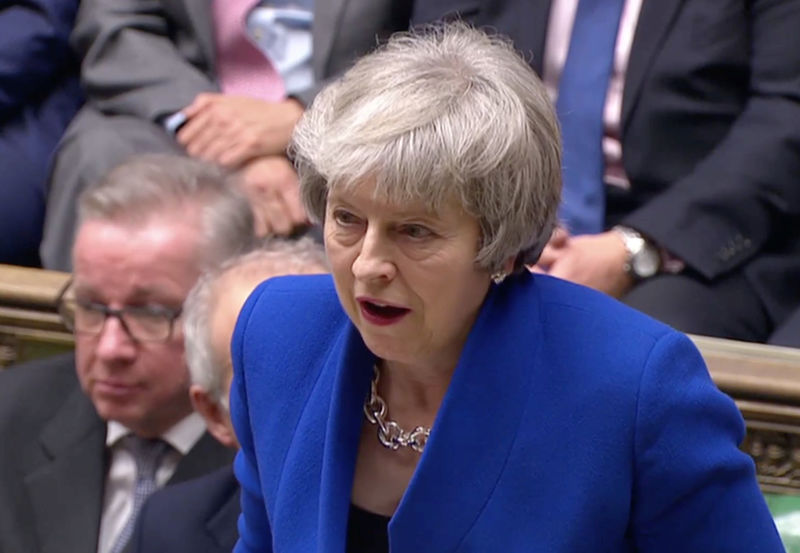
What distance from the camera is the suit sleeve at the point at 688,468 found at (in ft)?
3.56

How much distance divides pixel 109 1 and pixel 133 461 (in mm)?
959

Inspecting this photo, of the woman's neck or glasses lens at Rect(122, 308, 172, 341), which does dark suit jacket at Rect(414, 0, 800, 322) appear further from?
the woman's neck

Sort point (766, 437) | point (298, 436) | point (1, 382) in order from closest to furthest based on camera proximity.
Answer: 1. point (298, 436)
2. point (766, 437)
3. point (1, 382)

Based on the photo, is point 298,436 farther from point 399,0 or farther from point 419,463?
point 399,0

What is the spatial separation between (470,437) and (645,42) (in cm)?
106

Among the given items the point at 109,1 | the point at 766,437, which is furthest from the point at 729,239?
the point at 109,1

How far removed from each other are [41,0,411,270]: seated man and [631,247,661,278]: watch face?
53 centimetres

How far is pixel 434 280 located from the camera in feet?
3.52

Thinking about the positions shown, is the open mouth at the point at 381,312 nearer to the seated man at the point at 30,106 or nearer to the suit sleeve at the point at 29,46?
the seated man at the point at 30,106

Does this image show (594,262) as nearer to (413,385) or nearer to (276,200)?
(276,200)

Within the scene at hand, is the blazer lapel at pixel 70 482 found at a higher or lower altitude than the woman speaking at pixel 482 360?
lower

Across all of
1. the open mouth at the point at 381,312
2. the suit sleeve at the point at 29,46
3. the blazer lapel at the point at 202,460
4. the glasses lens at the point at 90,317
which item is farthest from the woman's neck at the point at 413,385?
the suit sleeve at the point at 29,46

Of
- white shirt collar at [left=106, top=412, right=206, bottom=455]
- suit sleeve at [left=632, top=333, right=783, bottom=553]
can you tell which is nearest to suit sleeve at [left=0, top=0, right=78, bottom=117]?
white shirt collar at [left=106, top=412, right=206, bottom=455]

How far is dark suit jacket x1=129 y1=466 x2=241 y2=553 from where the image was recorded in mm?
1603
